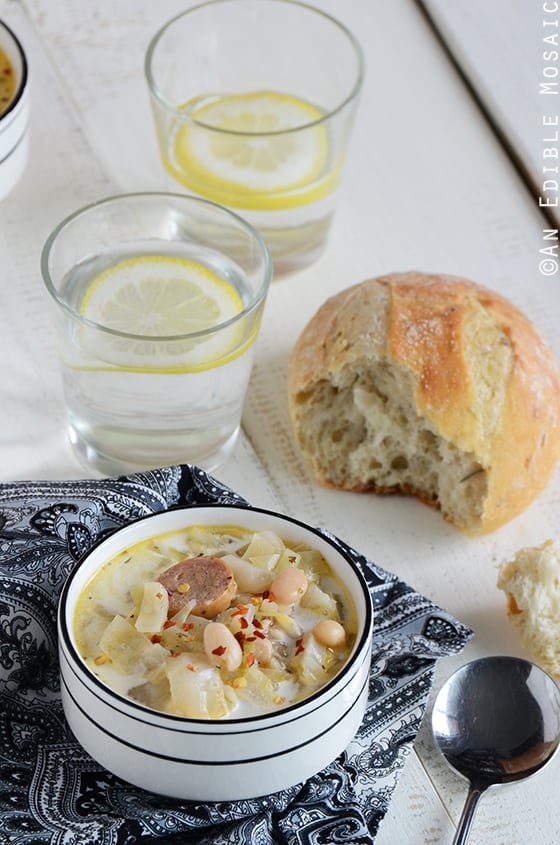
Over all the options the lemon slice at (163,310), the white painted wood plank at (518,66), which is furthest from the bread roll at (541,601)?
the white painted wood plank at (518,66)

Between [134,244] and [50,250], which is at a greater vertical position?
[50,250]

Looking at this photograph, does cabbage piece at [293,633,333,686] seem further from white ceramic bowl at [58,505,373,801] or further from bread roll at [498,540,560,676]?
bread roll at [498,540,560,676]

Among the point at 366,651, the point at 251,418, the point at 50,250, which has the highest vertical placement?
the point at 50,250

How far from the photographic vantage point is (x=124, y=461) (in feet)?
7.25

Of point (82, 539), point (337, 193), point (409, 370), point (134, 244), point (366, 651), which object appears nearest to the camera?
point (366, 651)

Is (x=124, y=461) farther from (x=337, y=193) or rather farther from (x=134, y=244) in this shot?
(x=337, y=193)

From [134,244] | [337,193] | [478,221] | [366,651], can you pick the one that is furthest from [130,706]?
[478,221]

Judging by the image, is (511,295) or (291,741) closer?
(291,741)

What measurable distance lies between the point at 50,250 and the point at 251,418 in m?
0.49

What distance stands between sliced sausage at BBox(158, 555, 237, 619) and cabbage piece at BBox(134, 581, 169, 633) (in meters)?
0.02

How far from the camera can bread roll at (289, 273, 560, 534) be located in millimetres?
2082

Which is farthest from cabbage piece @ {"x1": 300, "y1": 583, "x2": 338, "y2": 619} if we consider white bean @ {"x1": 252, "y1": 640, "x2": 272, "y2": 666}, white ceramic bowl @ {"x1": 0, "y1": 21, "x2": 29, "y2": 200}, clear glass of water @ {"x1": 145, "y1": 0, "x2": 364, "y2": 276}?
white ceramic bowl @ {"x1": 0, "y1": 21, "x2": 29, "y2": 200}

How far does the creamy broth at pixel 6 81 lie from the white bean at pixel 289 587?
1280 mm

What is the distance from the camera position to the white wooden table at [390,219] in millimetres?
2094
